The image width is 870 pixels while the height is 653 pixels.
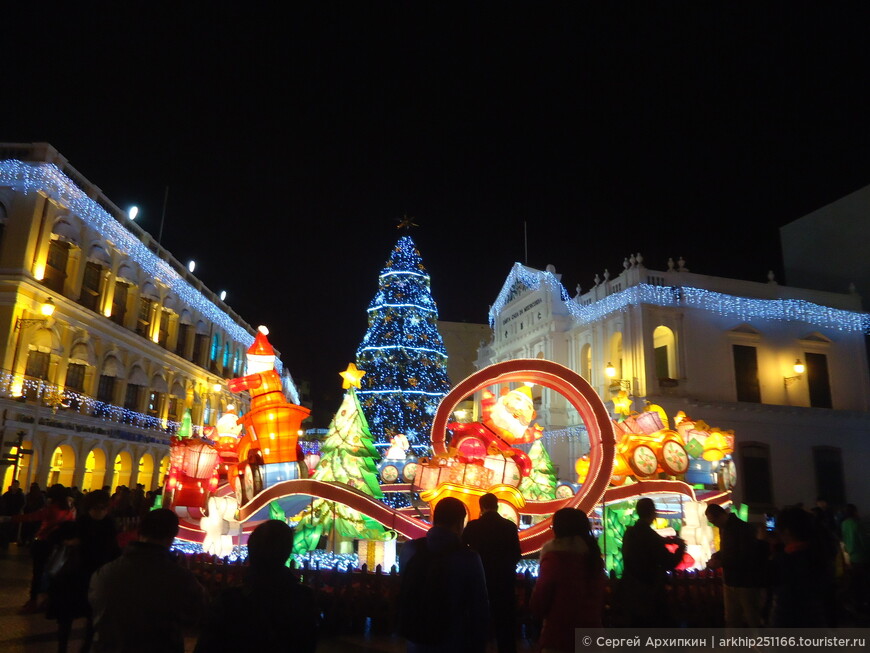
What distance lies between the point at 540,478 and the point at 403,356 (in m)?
10.2

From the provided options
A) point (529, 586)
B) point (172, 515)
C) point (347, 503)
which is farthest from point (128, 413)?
point (172, 515)

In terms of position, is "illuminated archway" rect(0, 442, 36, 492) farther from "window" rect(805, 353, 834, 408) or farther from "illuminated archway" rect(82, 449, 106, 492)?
"window" rect(805, 353, 834, 408)

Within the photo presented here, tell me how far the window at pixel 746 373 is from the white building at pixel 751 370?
1.8 inches

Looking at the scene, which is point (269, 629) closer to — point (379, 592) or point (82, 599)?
point (82, 599)

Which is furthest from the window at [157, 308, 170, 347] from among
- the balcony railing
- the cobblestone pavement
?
the cobblestone pavement

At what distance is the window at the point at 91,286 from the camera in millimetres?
26734

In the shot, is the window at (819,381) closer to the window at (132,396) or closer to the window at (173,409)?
the window at (132,396)

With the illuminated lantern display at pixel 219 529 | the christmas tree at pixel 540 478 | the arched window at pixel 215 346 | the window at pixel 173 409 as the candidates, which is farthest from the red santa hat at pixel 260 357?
the arched window at pixel 215 346

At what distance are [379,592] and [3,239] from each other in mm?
21169

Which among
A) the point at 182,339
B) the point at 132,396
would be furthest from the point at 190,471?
the point at 182,339

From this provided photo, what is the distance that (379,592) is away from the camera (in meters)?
8.55

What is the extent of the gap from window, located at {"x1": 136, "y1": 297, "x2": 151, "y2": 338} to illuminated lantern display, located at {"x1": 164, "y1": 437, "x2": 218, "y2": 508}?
21.6 meters

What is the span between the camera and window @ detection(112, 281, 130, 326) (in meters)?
29.3

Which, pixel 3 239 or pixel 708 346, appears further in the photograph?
pixel 708 346
